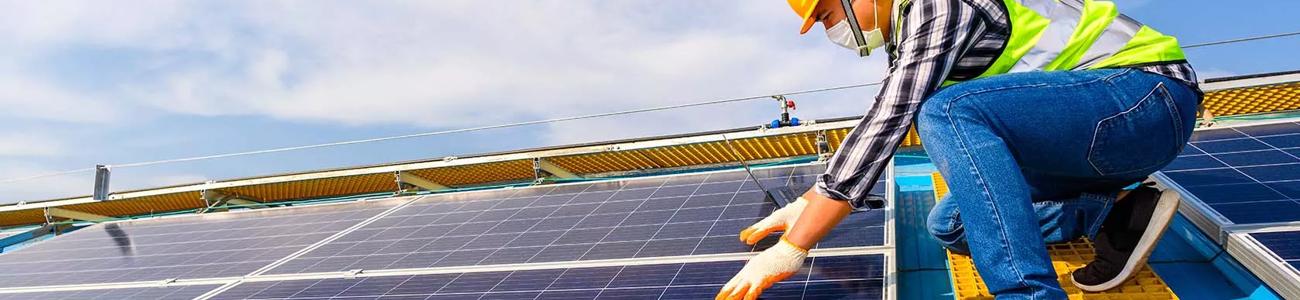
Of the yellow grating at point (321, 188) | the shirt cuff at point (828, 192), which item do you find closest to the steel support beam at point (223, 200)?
the yellow grating at point (321, 188)

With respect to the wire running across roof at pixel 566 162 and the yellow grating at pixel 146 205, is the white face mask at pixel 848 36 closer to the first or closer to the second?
the wire running across roof at pixel 566 162

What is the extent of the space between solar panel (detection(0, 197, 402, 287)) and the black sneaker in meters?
5.01

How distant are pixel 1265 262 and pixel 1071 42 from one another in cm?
111

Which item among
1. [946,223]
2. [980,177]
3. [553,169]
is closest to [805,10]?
[980,177]

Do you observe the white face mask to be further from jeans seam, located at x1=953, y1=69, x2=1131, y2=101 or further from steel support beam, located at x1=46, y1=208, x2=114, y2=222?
steel support beam, located at x1=46, y1=208, x2=114, y2=222

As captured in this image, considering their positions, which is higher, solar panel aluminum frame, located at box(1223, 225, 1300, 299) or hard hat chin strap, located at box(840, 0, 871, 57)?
hard hat chin strap, located at box(840, 0, 871, 57)

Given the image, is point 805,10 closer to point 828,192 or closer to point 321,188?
point 828,192

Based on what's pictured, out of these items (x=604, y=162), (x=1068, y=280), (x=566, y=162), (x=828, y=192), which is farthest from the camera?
(x=604, y=162)

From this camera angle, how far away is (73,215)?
38.9 ft

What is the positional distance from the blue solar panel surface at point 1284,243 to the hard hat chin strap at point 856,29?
1.64 meters

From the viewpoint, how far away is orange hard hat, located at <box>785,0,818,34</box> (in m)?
3.08

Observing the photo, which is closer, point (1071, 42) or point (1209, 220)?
point (1071, 42)

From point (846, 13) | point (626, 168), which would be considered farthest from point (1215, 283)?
point (626, 168)

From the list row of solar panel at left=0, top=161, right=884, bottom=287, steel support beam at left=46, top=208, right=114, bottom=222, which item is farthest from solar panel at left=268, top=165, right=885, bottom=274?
steel support beam at left=46, top=208, right=114, bottom=222
